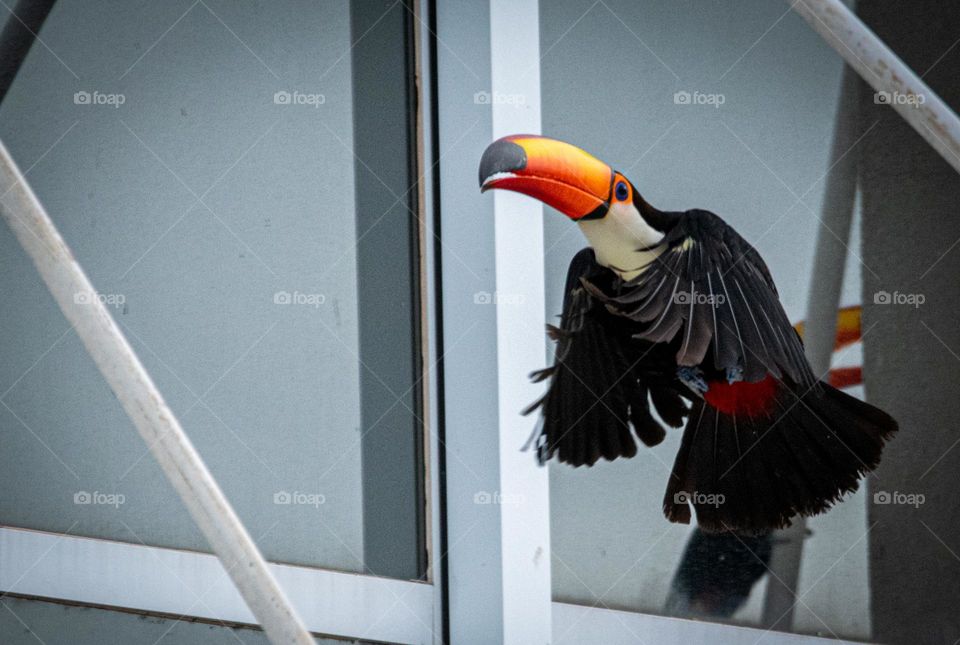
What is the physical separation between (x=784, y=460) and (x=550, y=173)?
1.63ft

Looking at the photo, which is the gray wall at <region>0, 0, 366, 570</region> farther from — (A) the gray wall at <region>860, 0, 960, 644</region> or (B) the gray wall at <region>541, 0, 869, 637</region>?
(A) the gray wall at <region>860, 0, 960, 644</region>

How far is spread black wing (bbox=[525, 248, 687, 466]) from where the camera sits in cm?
144

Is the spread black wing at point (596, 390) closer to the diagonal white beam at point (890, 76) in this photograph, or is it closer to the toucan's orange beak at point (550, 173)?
the toucan's orange beak at point (550, 173)

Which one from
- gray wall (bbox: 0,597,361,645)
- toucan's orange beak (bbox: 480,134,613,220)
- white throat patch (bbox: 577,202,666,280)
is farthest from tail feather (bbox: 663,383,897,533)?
gray wall (bbox: 0,597,361,645)

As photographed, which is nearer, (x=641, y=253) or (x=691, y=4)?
(x=641, y=253)

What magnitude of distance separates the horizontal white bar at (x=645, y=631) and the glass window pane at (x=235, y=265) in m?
0.26

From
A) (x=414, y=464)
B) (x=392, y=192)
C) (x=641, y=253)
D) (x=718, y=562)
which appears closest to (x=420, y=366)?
(x=414, y=464)

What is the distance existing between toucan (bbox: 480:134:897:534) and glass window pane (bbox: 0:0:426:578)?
1.11ft

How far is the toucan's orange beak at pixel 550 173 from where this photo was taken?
1.25 m

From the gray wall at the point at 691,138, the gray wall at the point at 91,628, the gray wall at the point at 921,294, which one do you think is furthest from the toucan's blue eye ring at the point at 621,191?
the gray wall at the point at 91,628

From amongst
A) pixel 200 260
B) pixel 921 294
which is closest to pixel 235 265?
pixel 200 260

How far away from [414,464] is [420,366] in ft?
0.53

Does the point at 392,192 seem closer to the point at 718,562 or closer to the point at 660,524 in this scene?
the point at 660,524

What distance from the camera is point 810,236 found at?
167 cm
